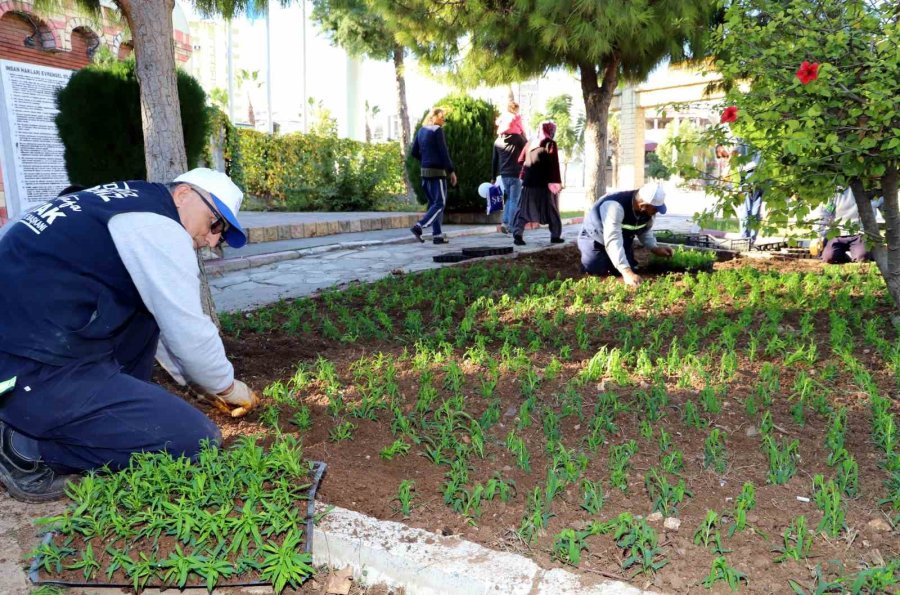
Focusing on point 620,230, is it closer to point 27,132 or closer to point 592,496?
point 592,496

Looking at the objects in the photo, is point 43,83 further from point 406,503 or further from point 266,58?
point 266,58

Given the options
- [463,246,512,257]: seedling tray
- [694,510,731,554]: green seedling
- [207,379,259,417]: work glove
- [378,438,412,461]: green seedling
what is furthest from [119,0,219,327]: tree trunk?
[463,246,512,257]: seedling tray

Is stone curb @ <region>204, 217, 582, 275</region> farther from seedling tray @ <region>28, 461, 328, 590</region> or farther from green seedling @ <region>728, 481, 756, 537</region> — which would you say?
green seedling @ <region>728, 481, 756, 537</region>

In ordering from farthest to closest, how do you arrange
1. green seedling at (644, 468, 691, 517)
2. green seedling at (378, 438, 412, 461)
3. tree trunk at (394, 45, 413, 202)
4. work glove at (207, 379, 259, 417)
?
tree trunk at (394, 45, 413, 202) < work glove at (207, 379, 259, 417) < green seedling at (378, 438, 412, 461) < green seedling at (644, 468, 691, 517)

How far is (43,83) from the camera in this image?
31.2ft

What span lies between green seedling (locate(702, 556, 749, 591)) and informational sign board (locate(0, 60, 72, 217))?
9361 mm

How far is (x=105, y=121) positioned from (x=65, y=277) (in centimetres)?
594

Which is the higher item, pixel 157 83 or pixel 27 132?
pixel 27 132

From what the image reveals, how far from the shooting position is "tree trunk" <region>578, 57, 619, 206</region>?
896 centimetres

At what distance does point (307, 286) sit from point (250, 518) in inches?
175

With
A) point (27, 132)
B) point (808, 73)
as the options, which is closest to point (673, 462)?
point (808, 73)

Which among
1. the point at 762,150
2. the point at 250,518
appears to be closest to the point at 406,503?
the point at 250,518

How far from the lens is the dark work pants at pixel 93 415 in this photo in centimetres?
247

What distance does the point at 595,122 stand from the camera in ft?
30.7
